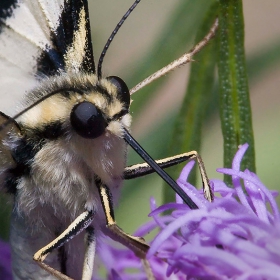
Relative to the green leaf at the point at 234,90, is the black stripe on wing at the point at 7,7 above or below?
above

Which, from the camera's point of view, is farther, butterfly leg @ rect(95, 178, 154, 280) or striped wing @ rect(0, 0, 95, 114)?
striped wing @ rect(0, 0, 95, 114)

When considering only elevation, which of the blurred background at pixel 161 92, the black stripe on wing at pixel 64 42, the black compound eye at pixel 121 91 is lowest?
the blurred background at pixel 161 92

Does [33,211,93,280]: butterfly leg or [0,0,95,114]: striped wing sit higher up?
[0,0,95,114]: striped wing

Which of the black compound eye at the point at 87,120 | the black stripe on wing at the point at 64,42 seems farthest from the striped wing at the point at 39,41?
the black compound eye at the point at 87,120

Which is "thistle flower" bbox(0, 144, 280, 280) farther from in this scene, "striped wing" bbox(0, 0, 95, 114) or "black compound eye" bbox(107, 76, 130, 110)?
"striped wing" bbox(0, 0, 95, 114)

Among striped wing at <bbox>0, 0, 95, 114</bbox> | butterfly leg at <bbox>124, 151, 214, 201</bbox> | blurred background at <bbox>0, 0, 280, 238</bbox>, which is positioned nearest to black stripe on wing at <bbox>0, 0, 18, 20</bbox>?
striped wing at <bbox>0, 0, 95, 114</bbox>

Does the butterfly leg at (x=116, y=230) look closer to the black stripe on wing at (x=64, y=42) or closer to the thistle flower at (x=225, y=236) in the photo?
the thistle flower at (x=225, y=236)

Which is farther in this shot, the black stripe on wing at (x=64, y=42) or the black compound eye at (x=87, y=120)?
the black stripe on wing at (x=64, y=42)

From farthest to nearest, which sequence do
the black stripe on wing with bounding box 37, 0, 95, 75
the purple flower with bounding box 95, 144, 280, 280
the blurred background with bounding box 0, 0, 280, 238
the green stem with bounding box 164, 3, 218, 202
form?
the blurred background with bounding box 0, 0, 280, 238
the green stem with bounding box 164, 3, 218, 202
the black stripe on wing with bounding box 37, 0, 95, 75
the purple flower with bounding box 95, 144, 280, 280

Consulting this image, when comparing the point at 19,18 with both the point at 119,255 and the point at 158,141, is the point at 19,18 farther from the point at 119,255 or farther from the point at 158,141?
the point at 158,141
